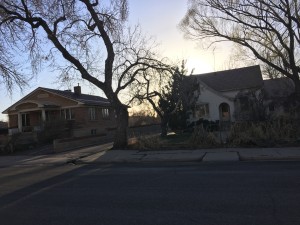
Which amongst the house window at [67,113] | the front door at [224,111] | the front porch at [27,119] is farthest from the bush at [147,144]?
the front door at [224,111]

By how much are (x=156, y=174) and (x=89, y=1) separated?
44.7ft

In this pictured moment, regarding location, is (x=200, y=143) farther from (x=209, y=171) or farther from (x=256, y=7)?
(x=256, y=7)

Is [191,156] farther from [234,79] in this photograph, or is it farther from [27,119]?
[27,119]

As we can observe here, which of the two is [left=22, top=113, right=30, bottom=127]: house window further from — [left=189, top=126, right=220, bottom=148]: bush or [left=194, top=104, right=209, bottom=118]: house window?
[left=189, top=126, right=220, bottom=148]: bush

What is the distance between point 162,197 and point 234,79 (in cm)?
3817

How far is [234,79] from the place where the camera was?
150ft

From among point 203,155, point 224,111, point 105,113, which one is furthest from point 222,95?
point 203,155

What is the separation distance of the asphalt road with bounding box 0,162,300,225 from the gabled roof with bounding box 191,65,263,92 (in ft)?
102

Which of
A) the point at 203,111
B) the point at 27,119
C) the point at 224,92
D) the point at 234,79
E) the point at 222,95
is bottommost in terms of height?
the point at 203,111

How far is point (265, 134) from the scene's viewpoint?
67.9ft

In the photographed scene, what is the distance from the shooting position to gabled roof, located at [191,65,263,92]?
144ft

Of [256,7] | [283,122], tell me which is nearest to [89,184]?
[283,122]

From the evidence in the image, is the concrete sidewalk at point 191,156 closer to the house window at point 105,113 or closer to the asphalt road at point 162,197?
the asphalt road at point 162,197

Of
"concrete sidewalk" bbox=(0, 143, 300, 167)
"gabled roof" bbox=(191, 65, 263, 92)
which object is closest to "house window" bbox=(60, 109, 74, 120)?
"gabled roof" bbox=(191, 65, 263, 92)
